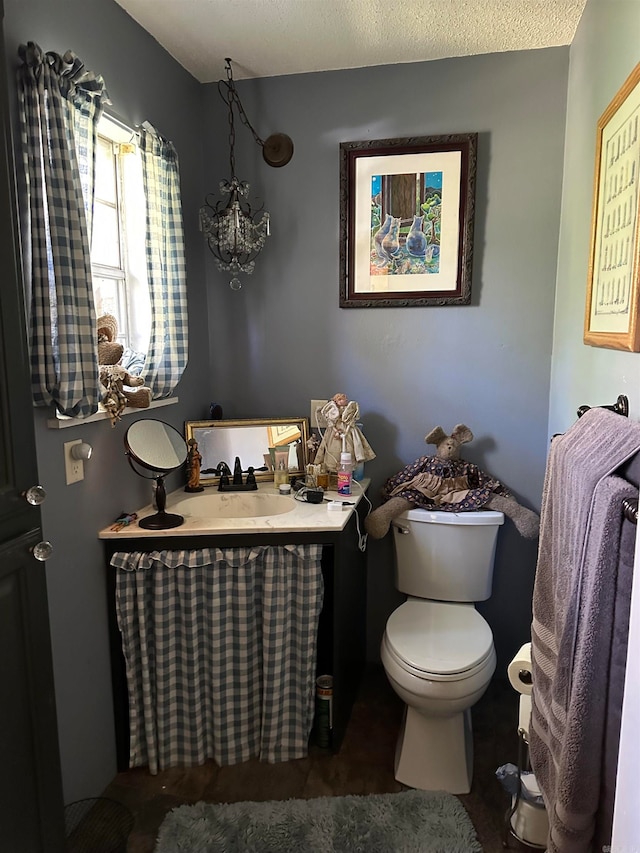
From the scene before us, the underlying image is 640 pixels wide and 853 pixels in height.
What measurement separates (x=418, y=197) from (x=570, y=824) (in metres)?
2.00

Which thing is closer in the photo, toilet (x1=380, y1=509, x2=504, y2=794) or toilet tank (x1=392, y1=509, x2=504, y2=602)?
toilet (x1=380, y1=509, x2=504, y2=794)

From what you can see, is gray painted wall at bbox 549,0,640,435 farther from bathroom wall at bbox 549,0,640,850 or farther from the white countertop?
the white countertop

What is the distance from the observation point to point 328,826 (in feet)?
5.44

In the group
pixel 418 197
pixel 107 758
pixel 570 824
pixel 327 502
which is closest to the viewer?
pixel 570 824

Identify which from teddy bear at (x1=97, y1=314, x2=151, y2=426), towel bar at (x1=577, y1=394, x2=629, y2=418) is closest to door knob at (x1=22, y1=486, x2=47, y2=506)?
teddy bear at (x1=97, y1=314, x2=151, y2=426)

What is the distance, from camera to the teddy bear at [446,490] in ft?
7.06

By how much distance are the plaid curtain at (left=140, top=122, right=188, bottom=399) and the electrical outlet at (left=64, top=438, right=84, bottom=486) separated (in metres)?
0.46

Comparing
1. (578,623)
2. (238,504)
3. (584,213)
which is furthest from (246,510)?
(584,213)

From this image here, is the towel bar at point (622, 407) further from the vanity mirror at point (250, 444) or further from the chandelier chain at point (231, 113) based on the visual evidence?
the chandelier chain at point (231, 113)

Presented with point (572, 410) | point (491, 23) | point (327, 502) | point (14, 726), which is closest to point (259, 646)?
point (327, 502)

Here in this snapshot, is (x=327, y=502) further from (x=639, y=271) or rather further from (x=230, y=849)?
(x=639, y=271)

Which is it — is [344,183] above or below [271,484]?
above

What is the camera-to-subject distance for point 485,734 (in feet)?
6.80

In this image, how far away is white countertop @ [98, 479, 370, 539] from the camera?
176 centimetres
